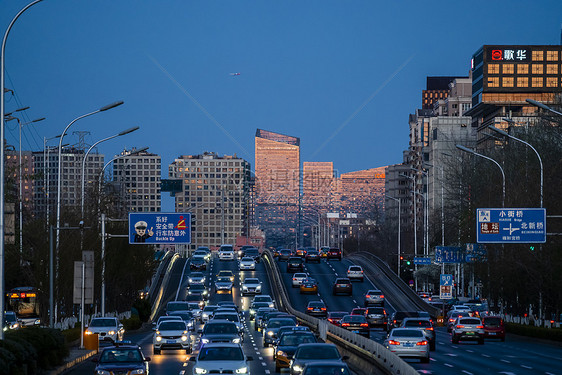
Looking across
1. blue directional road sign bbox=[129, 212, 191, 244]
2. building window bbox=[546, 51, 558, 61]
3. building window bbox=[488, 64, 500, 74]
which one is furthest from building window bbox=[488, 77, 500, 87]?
blue directional road sign bbox=[129, 212, 191, 244]

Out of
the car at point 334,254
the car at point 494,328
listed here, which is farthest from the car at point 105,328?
the car at point 334,254

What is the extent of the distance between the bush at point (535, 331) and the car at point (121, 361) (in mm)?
29283

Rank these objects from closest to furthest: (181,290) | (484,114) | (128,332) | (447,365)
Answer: (447,365)
(128,332)
(181,290)
(484,114)

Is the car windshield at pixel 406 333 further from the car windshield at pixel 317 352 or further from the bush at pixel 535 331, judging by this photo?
the bush at pixel 535 331

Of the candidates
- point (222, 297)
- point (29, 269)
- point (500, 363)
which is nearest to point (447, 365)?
point (500, 363)

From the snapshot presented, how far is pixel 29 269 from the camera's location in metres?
57.3

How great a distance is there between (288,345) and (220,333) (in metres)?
5.57

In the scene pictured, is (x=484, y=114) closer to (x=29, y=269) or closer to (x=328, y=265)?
(x=328, y=265)

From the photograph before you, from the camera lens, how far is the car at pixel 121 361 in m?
27.0

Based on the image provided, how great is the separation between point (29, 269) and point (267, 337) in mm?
19379

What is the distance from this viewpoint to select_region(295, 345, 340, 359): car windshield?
1079 inches

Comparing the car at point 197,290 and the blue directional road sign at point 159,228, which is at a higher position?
the blue directional road sign at point 159,228

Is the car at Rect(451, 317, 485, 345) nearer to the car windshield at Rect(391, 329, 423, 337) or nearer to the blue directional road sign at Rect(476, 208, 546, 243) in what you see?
the blue directional road sign at Rect(476, 208, 546, 243)

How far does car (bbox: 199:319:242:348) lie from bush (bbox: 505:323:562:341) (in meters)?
20.0
